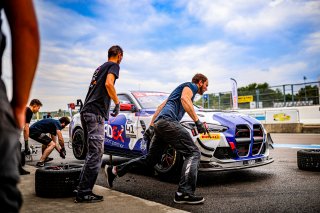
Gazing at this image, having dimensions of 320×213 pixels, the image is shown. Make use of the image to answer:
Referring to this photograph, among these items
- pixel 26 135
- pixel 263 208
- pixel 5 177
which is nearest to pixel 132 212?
pixel 263 208

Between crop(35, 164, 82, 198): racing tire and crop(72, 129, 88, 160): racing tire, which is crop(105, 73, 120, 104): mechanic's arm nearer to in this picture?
crop(35, 164, 82, 198): racing tire

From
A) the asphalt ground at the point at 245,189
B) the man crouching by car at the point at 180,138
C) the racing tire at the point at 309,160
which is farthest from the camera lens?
the racing tire at the point at 309,160

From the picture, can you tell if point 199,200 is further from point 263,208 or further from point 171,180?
point 171,180

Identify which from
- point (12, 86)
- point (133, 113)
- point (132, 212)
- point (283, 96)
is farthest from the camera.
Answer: point (283, 96)

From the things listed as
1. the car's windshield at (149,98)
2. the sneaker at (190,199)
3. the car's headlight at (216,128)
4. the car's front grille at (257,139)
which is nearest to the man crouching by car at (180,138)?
the sneaker at (190,199)

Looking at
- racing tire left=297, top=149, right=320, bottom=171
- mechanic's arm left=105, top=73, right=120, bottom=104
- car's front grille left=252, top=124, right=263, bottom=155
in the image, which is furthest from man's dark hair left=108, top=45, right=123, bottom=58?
racing tire left=297, top=149, right=320, bottom=171

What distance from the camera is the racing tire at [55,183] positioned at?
13.1 ft

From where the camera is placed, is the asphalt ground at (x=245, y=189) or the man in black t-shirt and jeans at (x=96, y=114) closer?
the asphalt ground at (x=245, y=189)

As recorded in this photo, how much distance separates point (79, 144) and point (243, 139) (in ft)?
13.4

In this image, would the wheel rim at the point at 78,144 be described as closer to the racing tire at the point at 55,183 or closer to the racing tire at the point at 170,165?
the racing tire at the point at 170,165

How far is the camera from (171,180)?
17.5 feet

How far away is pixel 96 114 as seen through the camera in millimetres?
3951

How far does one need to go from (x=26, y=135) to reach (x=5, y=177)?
6.29m

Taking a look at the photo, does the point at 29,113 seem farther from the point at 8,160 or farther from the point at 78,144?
the point at 8,160
